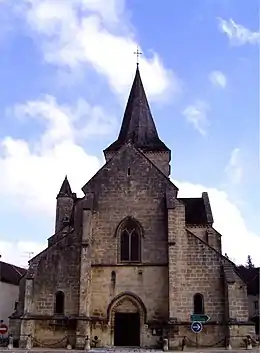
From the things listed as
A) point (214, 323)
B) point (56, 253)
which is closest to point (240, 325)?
point (214, 323)

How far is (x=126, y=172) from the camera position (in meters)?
31.0

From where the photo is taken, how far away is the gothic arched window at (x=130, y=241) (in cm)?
2952

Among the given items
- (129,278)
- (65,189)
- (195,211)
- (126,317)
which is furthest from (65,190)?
(126,317)

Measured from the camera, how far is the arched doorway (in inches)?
1120

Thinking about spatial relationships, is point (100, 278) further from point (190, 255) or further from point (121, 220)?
point (190, 255)

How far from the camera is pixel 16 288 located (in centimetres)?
4756

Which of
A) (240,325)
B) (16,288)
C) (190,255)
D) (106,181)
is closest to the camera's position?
(240,325)

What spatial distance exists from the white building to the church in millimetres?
14970

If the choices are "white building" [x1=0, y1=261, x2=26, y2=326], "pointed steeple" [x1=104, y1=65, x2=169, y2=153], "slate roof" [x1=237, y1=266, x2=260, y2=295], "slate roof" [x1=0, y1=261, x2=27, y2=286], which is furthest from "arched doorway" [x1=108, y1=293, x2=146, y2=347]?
"slate roof" [x1=0, y1=261, x2=27, y2=286]

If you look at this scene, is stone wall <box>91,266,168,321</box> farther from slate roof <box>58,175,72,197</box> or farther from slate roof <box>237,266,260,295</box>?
slate roof <box>237,266,260,295</box>

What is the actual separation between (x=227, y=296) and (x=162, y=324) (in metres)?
4.08

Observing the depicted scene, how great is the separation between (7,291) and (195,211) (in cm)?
1912

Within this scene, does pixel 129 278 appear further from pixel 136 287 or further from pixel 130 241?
pixel 130 241

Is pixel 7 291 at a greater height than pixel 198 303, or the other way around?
pixel 7 291
